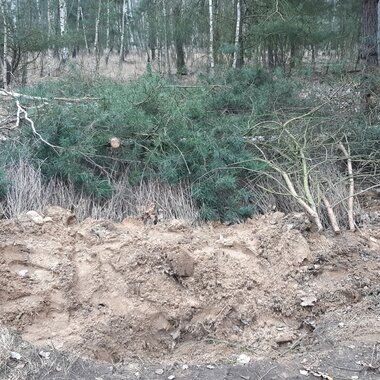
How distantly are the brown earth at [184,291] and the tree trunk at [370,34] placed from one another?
14.0ft

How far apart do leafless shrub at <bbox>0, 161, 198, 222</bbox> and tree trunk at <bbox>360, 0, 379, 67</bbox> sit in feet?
14.5

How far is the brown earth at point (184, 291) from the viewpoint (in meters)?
4.06

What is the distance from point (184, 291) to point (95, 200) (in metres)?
1.55

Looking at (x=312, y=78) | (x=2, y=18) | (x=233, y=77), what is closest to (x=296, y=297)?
(x=233, y=77)

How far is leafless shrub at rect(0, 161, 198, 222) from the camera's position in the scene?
5.27 metres

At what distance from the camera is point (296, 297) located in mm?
4586

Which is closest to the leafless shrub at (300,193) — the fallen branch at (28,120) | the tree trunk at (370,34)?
the fallen branch at (28,120)

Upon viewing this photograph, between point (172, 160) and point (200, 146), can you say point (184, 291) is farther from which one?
point (200, 146)

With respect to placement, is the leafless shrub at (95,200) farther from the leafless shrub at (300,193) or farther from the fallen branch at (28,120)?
the leafless shrub at (300,193)

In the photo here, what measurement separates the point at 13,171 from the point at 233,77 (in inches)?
162

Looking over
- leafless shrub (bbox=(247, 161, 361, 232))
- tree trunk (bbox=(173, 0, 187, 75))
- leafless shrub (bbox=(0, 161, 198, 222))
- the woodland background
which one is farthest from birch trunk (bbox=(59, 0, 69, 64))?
leafless shrub (bbox=(247, 161, 361, 232))

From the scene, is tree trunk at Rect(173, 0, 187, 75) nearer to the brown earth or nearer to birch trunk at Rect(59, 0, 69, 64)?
birch trunk at Rect(59, 0, 69, 64)

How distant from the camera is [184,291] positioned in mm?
4586

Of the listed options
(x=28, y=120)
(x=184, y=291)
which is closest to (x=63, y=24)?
(x=28, y=120)
